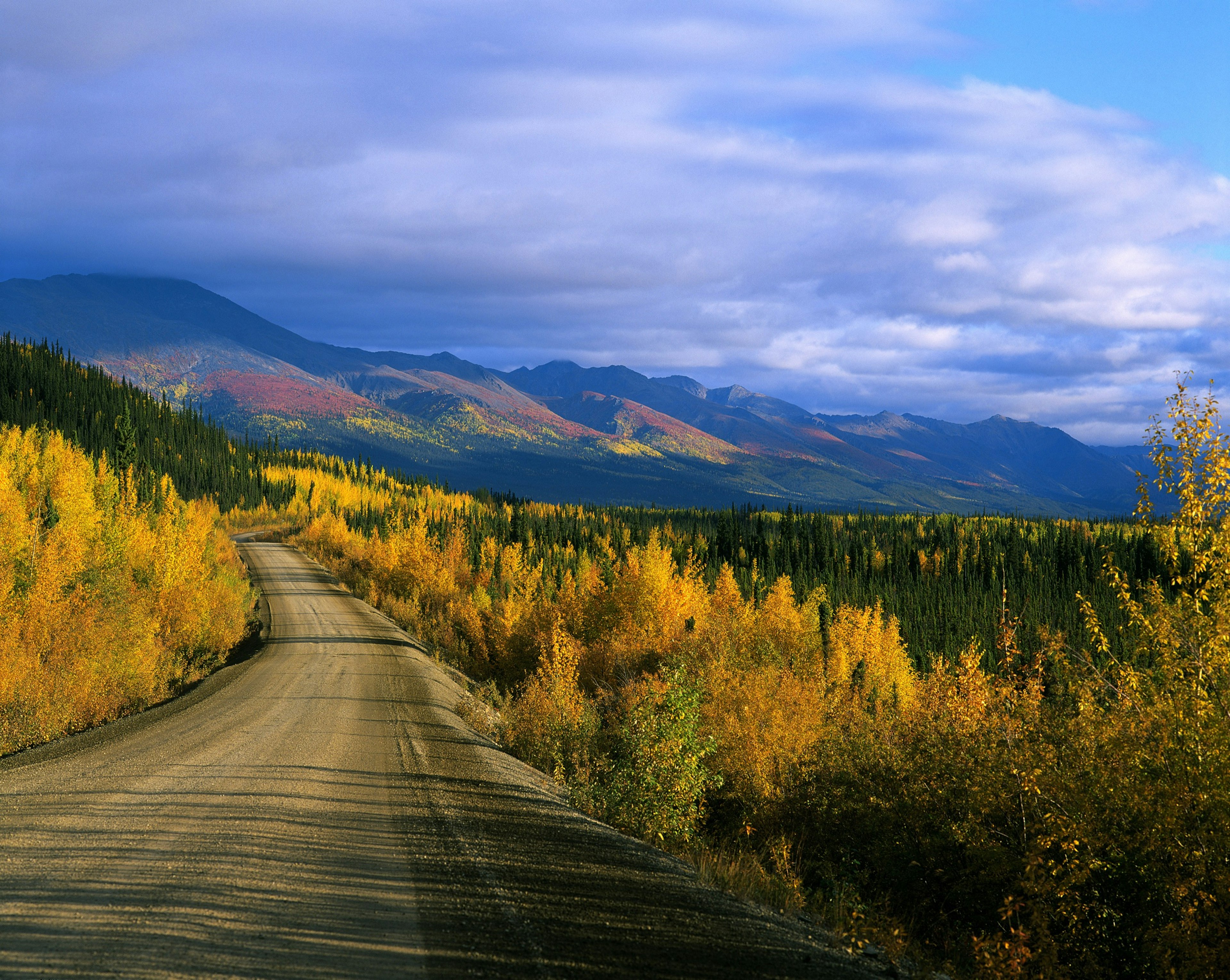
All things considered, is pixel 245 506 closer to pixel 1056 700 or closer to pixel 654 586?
pixel 654 586

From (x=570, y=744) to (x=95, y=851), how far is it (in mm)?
12984

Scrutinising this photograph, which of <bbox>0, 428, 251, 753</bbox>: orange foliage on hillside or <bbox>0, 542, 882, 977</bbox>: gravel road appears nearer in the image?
<bbox>0, 542, 882, 977</bbox>: gravel road

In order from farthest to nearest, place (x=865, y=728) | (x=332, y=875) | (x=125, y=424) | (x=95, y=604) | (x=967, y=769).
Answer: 1. (x=125, y=424)
2. (x=95, y=604)
3. (x=865, y=728)
4. (x=967, y=769)
5. (x=332, y=875)

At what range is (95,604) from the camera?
1121 inches

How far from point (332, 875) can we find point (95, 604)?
2414 cm

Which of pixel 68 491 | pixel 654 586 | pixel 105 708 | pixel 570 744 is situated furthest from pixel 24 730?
pixel 654 586

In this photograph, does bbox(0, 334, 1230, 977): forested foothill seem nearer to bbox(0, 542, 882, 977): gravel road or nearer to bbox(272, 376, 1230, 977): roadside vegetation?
bbox(272, 376, 1230, 977): roadside vegetation

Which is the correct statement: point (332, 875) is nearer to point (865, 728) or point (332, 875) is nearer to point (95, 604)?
point (865, 728)

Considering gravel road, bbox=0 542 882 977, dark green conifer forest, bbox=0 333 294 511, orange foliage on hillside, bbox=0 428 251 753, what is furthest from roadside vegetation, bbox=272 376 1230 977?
dark green conifer forest, bbox=0 333 294 511

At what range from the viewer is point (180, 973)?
8.03m

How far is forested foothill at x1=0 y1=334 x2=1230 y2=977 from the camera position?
1184cm

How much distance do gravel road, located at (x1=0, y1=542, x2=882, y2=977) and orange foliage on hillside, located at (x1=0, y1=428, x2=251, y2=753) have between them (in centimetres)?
408

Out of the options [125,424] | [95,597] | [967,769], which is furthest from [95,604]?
[125,424]

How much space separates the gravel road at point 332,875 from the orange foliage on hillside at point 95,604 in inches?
161
